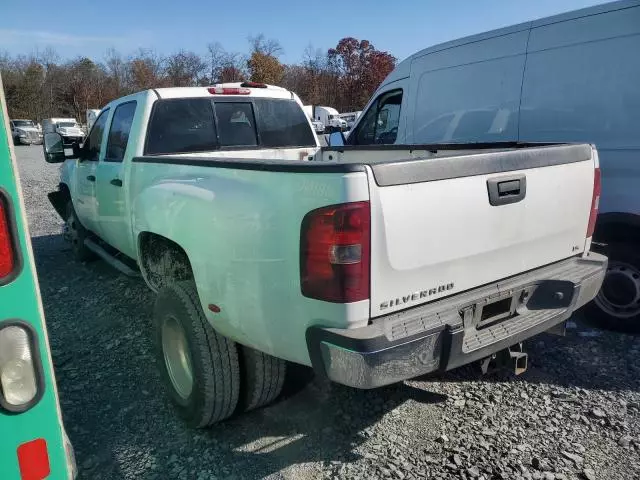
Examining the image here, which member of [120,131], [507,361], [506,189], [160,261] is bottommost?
[507,361]

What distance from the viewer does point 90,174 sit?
5.05 meters

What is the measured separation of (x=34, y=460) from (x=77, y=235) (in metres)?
5.44

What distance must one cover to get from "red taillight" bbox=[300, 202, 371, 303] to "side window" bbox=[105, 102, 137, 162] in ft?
9.08

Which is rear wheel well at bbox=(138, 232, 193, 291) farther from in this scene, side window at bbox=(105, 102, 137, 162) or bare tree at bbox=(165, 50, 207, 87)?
bare tree at bbox=(165, 50, 207, 87)

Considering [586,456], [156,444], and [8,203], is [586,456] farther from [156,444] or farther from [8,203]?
[8,203]

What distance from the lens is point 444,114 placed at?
18.1 ft

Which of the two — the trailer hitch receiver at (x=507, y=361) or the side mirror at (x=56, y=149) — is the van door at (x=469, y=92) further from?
the side mirror at (x=56, y=149)

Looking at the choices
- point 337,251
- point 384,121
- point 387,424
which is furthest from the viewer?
point 384,121

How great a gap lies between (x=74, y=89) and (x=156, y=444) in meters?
52.5

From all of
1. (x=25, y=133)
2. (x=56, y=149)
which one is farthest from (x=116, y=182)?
(x=25, y=133)

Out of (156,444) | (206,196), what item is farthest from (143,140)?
(156,444)

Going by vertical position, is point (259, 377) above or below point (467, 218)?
below

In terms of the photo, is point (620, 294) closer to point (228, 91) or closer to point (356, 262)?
point (356, 262)

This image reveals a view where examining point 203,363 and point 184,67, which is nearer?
point 203,363
